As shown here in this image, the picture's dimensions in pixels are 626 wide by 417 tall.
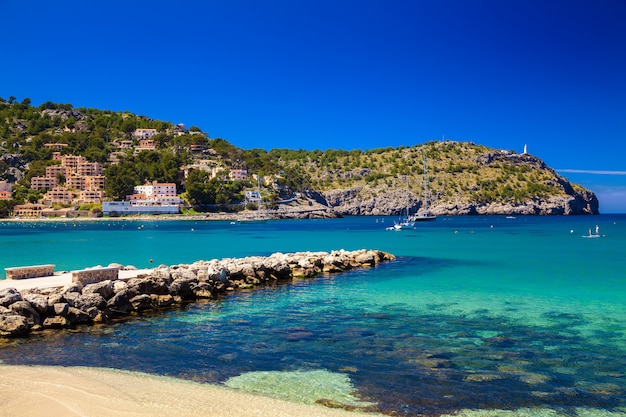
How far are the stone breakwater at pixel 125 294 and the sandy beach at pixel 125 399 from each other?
4158 mm

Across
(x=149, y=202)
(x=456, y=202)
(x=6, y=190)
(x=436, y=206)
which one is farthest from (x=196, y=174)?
(x=456, y=202)

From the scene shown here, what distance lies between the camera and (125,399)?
791cm

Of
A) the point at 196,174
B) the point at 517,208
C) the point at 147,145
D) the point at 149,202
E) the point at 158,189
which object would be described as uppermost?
the point at 147,145

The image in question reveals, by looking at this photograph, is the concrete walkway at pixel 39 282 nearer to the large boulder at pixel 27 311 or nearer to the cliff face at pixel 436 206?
the large boulder at pixel 27 311

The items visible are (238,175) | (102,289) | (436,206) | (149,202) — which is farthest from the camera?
(436,206)

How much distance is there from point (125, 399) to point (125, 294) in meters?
8.35

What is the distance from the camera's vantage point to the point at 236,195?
150 m

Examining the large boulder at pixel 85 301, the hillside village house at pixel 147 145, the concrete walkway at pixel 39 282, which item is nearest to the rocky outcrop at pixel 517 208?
the hillside village house at pixel 147 145

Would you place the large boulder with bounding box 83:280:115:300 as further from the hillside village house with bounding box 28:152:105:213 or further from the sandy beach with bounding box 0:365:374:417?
the hillside village house with bounding box 28:152:105:213

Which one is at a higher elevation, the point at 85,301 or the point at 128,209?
the point at 128,209

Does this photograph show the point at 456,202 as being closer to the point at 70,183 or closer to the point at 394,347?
the point at 70,183

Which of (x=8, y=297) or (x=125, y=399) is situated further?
(x=8, y=297)

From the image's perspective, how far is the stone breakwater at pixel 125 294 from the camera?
13125mm

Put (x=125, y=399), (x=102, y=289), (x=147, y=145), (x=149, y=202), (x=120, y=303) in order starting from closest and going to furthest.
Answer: (x=125, y=399) < (x=102, y=289) < (x=120, y=303) < (x=149, y=202) < (x=147, y=145)
